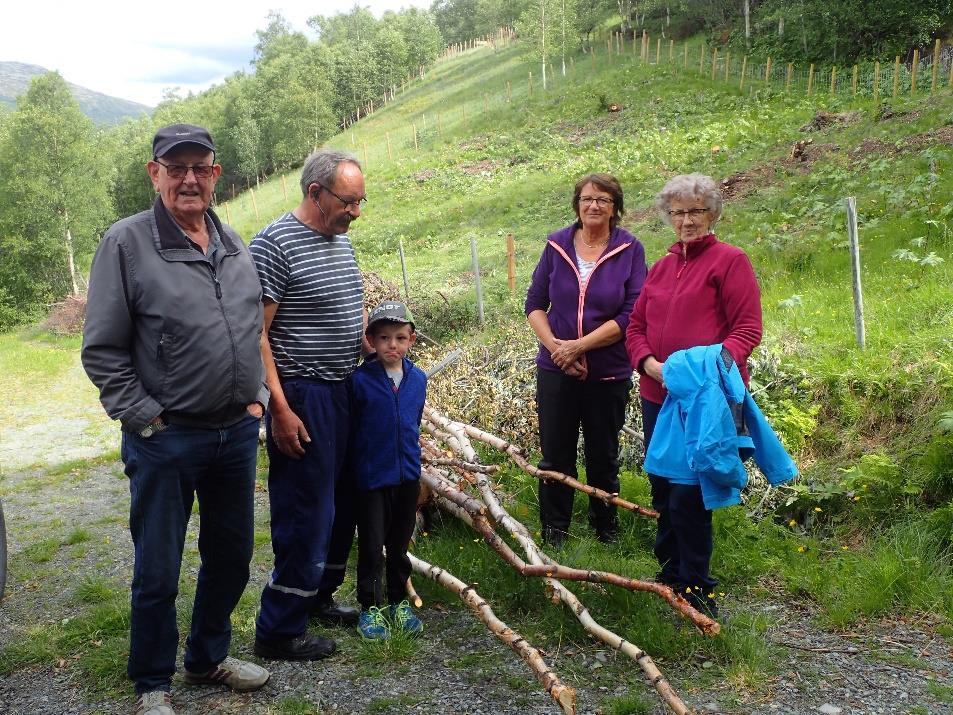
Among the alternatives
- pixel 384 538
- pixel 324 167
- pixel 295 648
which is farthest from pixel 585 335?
pixel 295 648

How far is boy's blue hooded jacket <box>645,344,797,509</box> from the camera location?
3.27 meters

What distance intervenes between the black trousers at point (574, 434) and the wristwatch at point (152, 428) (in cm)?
216

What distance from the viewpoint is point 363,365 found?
11.7 ft

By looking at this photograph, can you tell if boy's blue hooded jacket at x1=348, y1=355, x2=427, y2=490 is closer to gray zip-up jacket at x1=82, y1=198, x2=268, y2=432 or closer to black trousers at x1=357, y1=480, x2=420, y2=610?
black trousers at x1=357, y1=480, x2=420, y2=610

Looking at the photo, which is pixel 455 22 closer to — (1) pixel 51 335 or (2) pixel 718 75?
(2) pixel 718 75

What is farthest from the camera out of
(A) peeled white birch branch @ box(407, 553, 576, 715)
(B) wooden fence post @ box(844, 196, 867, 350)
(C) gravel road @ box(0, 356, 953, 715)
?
(B) wooden fence post @ box(844, 196, 867, 350)

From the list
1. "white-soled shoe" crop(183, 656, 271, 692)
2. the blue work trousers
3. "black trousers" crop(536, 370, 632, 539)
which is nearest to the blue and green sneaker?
the blue work trousers

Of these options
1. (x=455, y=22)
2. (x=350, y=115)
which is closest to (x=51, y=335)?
(x=350, y=115)

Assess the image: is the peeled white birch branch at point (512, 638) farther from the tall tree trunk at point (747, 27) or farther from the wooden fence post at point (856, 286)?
the tall tree trunk at point (747, 27)

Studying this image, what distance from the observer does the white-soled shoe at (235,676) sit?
3270 millimetres

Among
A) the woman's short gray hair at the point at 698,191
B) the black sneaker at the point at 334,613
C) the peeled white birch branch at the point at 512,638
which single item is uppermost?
the woman's short gray hair at the point at 698,191

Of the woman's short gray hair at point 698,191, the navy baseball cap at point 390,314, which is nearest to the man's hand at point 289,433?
the navy baseball cap at point 390,314

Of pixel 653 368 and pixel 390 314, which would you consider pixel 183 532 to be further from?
pixel 653 368

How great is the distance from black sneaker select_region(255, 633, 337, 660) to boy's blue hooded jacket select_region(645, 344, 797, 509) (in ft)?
5.63
